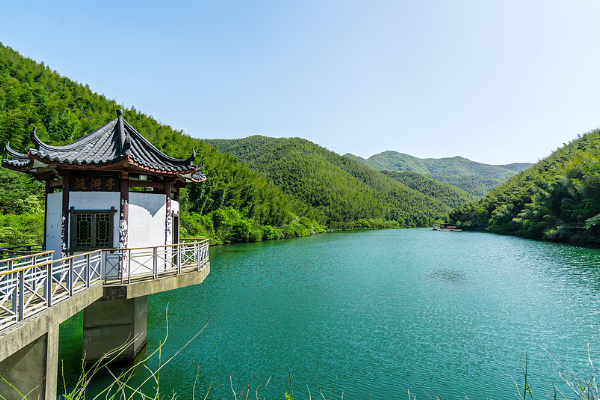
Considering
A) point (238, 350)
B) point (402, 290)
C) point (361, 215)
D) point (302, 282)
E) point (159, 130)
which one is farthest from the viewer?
point (361, 215)

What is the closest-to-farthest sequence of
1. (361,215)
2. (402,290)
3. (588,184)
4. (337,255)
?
(402,290) → (337,255) → (588,184) → (361,215)

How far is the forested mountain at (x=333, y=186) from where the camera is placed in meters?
89.9

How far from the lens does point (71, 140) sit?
29.8 m

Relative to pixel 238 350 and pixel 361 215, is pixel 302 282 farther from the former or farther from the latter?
pixel 361 215

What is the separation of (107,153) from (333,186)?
90066 mm

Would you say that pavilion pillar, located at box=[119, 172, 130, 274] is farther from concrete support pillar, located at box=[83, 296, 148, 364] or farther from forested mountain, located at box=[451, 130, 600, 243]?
forested mountain, located at box=[451, 130, 600, 243]

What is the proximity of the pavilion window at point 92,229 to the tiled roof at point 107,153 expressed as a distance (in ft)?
4.11

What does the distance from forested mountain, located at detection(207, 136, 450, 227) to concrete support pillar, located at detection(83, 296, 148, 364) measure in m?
72.8

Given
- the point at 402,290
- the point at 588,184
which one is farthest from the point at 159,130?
the point at 588,184

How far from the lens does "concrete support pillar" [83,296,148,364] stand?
859 cm

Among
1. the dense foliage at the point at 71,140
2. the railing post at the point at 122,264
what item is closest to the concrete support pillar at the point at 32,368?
the railing post at the point at 122,264

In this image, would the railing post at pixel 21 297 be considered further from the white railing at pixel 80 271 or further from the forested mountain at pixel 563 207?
the forested mountain at pixel 563 207

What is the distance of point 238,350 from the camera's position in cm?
1047

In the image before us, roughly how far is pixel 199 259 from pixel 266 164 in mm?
102496
